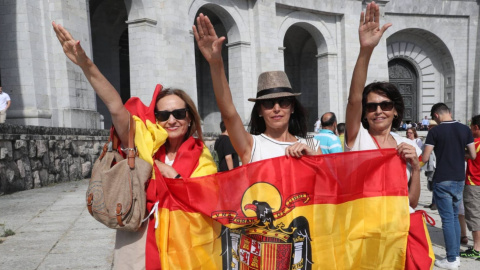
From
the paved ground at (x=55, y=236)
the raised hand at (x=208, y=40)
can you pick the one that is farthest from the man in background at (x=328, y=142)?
the raised hand at (x=208, y=40)

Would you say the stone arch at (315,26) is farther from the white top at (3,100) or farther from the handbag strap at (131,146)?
the handbag strap at (131,146)

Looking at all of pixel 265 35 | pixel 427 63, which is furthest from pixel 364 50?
pixel 427 63

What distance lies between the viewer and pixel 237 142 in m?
→ 2.62

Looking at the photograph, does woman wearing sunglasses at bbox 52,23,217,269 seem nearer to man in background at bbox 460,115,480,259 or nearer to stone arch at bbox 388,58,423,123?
man in background at bbox 460,115,480,259

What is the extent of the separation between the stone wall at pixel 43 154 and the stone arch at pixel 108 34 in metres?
8.06

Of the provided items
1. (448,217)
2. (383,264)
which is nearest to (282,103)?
(383,264)

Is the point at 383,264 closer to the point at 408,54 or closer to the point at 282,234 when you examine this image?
the point at 282,234

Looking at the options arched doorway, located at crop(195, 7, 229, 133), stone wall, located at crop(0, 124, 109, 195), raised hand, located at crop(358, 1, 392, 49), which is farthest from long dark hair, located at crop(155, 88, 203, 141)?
arched doorway, located at crop(195, 7, 229, 133)

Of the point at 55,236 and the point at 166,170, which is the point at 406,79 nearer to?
the point at 55,236

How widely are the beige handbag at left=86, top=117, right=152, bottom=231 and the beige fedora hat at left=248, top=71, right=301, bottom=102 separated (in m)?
0.95

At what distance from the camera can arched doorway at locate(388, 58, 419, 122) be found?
28422 millimetres

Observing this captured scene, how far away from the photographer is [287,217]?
258 cm

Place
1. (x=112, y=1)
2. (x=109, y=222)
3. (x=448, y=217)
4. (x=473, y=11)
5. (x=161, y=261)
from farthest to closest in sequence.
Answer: (x=473, y=11) < (x=112, y=1) < (x=448, y=217) < (x=161, y=261) < (x=109, y=222)

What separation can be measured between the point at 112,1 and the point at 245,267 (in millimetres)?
19680
